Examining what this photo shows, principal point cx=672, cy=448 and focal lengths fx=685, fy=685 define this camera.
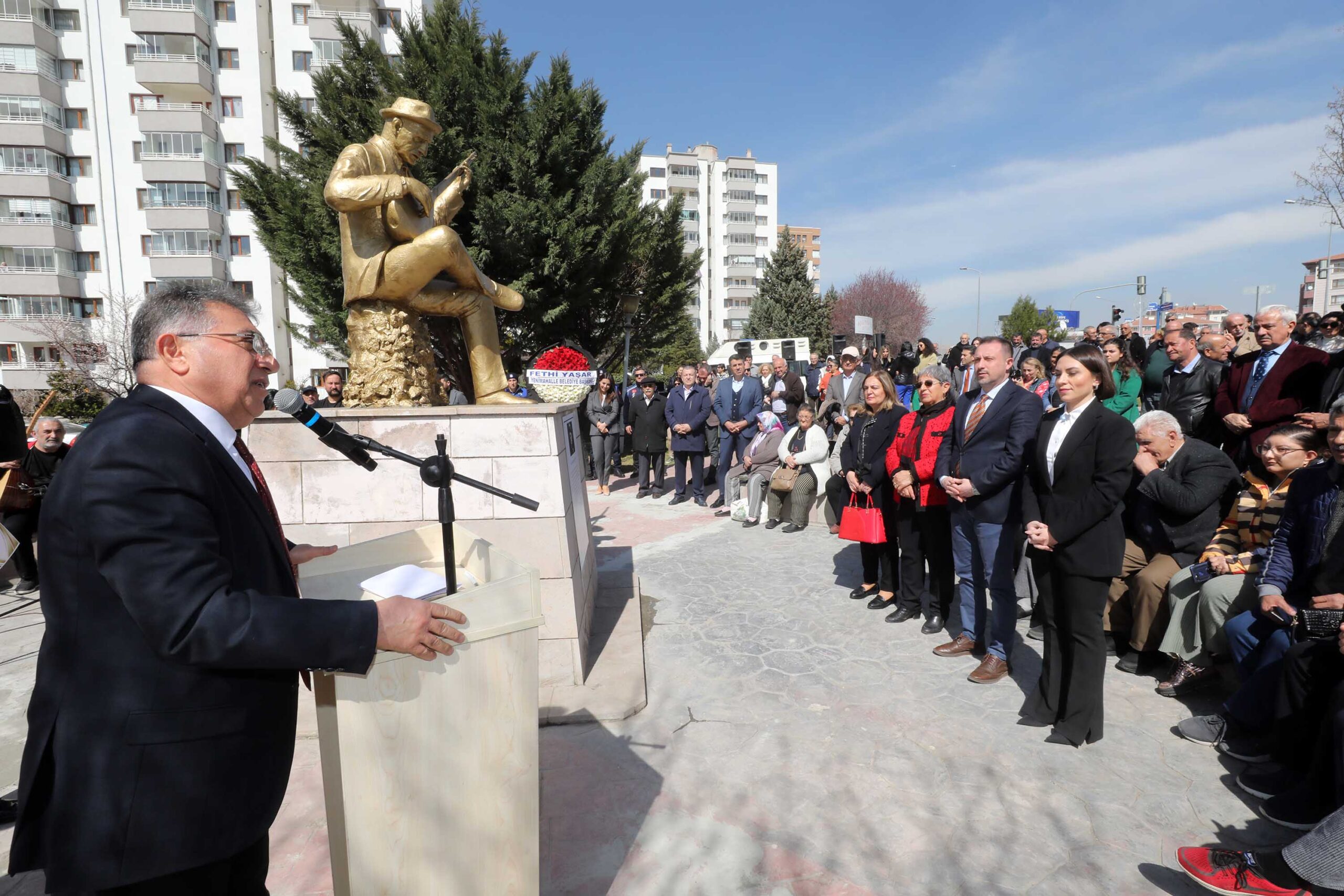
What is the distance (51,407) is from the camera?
86.5ft

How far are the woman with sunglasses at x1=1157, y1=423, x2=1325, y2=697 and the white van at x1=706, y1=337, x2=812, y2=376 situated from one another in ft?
46.3

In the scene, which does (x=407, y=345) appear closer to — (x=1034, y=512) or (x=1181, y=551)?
(x=1034, y=512)

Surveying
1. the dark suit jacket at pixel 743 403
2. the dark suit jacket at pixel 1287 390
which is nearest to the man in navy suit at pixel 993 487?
the dark suit jacket at pixel 1287 390

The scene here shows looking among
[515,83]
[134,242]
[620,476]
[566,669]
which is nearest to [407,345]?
[566,669]

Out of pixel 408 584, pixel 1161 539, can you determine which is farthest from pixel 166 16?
pixel 1161 539

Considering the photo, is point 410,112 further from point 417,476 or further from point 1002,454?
point 1002,454

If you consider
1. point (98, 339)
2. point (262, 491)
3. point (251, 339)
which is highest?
point (98, 339)

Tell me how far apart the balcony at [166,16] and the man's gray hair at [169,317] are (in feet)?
128

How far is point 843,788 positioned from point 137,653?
2.84 metres

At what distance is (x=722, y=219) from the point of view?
67062 mm

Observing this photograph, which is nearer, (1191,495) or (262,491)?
(262,491)

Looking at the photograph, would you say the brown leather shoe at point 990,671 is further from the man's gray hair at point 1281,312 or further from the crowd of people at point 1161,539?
the man's gray hair at point 1281,312

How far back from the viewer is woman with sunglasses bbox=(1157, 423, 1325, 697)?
3818mm

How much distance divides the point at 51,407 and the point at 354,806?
33.9 metres
